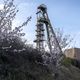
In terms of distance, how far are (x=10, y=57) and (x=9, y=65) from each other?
1109mm

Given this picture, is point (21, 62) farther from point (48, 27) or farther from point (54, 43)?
point (48, 27)

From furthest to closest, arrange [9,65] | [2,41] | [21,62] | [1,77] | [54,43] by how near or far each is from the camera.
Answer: [54,43], [21,62], [9,65], [1,77], [2,41]

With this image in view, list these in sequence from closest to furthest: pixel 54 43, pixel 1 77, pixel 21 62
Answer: pixel 1 77
pixel 21 62
pixel 54 43

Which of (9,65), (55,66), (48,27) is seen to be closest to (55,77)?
(55,66)

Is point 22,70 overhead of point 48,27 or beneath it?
beneath

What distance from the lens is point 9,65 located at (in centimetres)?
1680

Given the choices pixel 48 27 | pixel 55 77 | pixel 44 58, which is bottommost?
pixel 55 77

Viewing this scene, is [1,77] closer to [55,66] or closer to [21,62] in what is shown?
[21,62]

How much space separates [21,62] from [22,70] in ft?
4.55

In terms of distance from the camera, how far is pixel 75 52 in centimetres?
4391

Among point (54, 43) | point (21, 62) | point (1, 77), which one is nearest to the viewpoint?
point (1, 77)

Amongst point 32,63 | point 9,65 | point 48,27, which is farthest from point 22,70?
point 48,27

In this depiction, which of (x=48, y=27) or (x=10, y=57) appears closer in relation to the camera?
(x=10, y=57)

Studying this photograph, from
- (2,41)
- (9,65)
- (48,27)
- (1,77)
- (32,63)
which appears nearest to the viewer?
(2,41)
